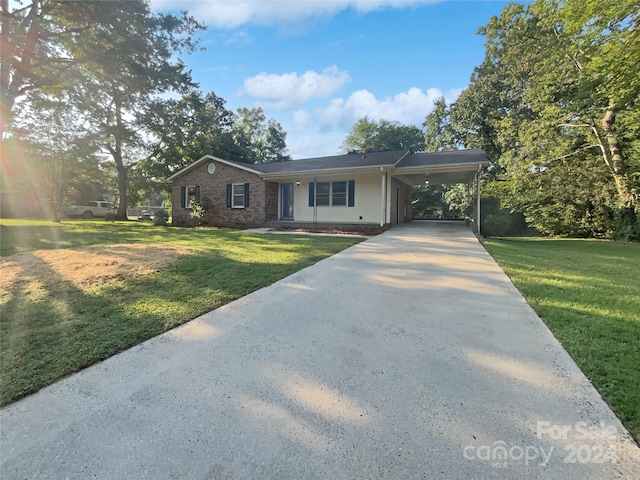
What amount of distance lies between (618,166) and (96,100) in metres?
26.7

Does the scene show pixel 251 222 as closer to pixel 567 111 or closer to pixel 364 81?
pixel 364 81

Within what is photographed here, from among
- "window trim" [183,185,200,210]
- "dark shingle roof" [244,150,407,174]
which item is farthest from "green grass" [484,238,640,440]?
"window trim" [183,185,200,210]

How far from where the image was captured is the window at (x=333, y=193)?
542 inches

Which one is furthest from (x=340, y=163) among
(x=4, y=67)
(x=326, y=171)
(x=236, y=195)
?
(x=4, y=67)

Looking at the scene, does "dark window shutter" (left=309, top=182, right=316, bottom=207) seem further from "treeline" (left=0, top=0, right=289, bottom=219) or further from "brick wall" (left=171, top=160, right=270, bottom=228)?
"treeline" (left=0, top=0, right=289, bottom=219)

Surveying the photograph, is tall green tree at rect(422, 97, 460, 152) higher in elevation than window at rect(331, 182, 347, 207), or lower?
higher

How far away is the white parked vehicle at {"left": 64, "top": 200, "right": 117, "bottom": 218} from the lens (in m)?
24.3

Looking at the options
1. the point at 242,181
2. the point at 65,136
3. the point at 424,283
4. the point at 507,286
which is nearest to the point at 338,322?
the point at 424,283

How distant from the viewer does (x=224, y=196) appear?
16047 mm

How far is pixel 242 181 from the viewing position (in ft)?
51.0

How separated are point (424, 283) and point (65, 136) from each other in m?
22.3

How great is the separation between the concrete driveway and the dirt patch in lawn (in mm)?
2634

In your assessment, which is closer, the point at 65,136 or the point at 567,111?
the point at 567,111

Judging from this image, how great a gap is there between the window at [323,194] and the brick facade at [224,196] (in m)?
2.43
